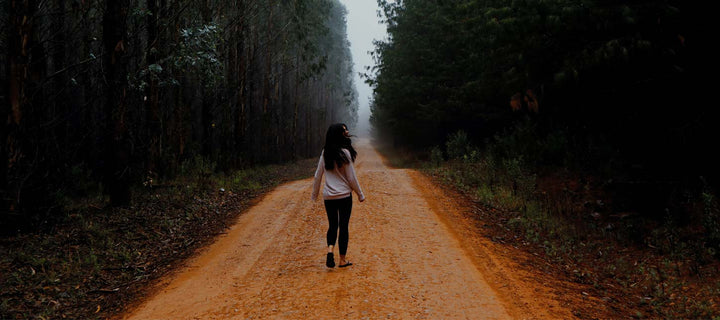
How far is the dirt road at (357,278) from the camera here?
14.2 feet

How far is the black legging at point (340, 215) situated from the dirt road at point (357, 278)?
0.42 m

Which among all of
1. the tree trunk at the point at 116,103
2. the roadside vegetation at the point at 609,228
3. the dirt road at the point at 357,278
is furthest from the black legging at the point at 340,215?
the tree trunk at the point at 116,103

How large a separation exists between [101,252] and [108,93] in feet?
13.4

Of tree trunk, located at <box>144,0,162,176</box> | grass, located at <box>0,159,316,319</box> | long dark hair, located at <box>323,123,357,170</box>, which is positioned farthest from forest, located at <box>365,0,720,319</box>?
tree trunk, located at <box>144,0,162,176</box>

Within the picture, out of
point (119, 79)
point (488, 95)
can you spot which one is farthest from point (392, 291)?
point (488, 95)

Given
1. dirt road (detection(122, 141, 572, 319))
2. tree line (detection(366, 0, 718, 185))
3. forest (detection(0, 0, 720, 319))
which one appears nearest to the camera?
dirt road (detection(122, 141, 572, 319))

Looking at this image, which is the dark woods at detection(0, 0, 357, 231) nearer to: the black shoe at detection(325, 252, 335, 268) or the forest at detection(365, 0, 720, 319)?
the black shoe at detection(325, 252, 335, 268)

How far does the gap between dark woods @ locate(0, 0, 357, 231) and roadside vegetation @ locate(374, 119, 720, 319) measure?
28.2ft

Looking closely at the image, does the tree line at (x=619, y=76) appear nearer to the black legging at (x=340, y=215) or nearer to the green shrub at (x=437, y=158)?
the black legging at (x=340, y=215)

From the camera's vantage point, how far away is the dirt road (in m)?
4.31

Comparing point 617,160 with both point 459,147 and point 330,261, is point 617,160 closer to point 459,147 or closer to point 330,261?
point 330,261

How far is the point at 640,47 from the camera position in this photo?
253 inches

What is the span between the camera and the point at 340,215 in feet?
17.7

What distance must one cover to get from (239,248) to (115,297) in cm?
207
